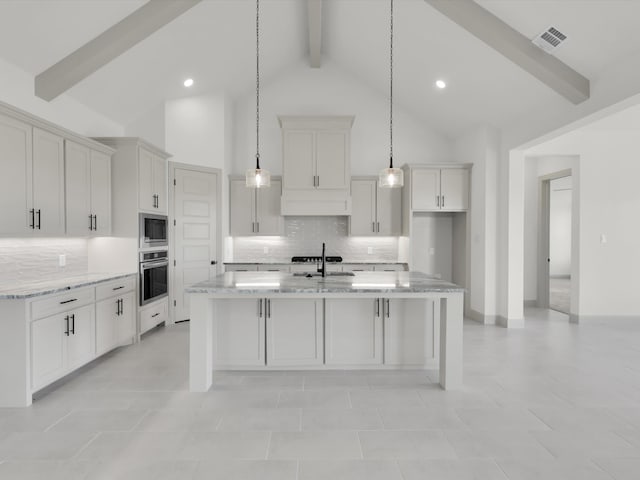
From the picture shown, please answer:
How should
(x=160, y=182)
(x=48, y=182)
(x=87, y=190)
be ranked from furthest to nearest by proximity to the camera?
(x=160, y=182), (x=87, y=190), (x=48, y=182)

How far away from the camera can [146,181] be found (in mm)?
5016

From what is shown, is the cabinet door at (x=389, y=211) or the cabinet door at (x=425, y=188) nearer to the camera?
the cabinet door at (x=425, y=188)

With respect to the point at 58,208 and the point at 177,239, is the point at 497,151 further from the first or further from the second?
the point at 58,208

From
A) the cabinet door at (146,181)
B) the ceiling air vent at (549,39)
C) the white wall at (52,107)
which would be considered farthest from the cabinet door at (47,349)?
the ceiling air vent at (549,39)

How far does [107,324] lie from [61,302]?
824 mm

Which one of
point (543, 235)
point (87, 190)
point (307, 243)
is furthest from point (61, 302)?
point (543, 235)

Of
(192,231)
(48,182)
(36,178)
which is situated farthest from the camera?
(192,231)

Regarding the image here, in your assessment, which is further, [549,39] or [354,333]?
[549,39]

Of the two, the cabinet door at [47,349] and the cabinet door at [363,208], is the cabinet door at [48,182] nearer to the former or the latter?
the cabinet door at [47,349]

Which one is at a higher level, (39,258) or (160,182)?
(160,182)

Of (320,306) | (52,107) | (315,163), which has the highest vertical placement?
(52,107)

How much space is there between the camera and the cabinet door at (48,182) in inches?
138

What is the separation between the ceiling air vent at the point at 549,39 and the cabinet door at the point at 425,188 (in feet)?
8.34

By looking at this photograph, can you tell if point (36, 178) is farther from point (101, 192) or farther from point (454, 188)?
point (454, 188)
